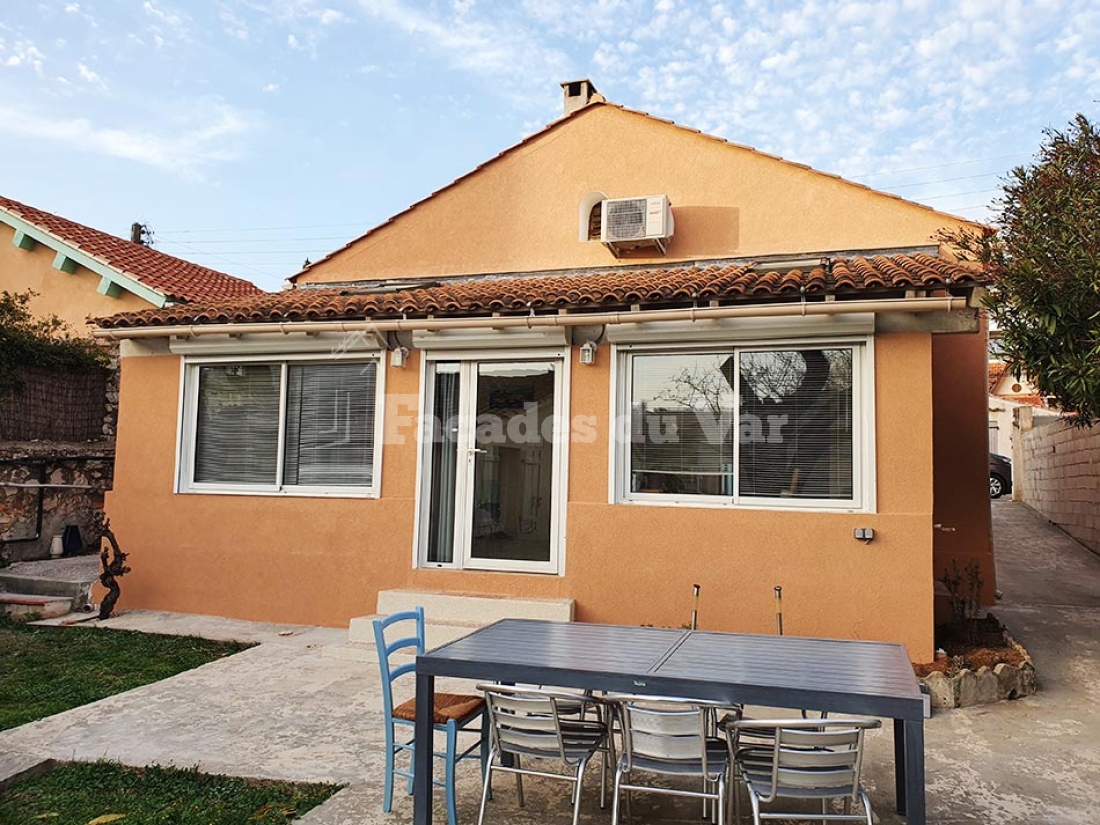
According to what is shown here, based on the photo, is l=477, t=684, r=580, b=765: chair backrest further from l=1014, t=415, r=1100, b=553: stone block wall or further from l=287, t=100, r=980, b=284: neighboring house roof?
l=1014, t=415, r=1100, b=553: stone block wall

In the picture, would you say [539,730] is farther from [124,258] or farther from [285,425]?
[124,258]

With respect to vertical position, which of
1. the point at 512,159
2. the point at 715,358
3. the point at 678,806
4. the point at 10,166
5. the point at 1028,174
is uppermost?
the point at 10,166

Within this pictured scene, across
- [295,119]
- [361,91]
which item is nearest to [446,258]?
[361,91]

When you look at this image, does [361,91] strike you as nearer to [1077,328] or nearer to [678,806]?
[1077,328]

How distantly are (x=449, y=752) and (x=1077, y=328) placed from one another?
5.66 metres

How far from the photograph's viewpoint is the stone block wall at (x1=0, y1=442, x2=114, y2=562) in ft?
37.6

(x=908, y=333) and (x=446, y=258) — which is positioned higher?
(x=446, y=258)

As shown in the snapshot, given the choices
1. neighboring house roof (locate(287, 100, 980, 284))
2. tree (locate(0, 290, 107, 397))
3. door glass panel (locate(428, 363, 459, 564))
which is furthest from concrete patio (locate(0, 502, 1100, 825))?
tree (locate(0, 290, 107, 397))

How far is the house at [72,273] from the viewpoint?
14.2m

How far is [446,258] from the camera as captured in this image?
12.1 m

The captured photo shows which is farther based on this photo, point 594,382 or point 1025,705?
point 594,382

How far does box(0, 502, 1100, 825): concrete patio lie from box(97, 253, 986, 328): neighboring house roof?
3.55 m

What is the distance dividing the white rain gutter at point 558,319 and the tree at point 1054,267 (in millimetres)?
512

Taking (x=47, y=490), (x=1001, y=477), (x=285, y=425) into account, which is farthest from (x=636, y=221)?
(x=1001, y=477)
